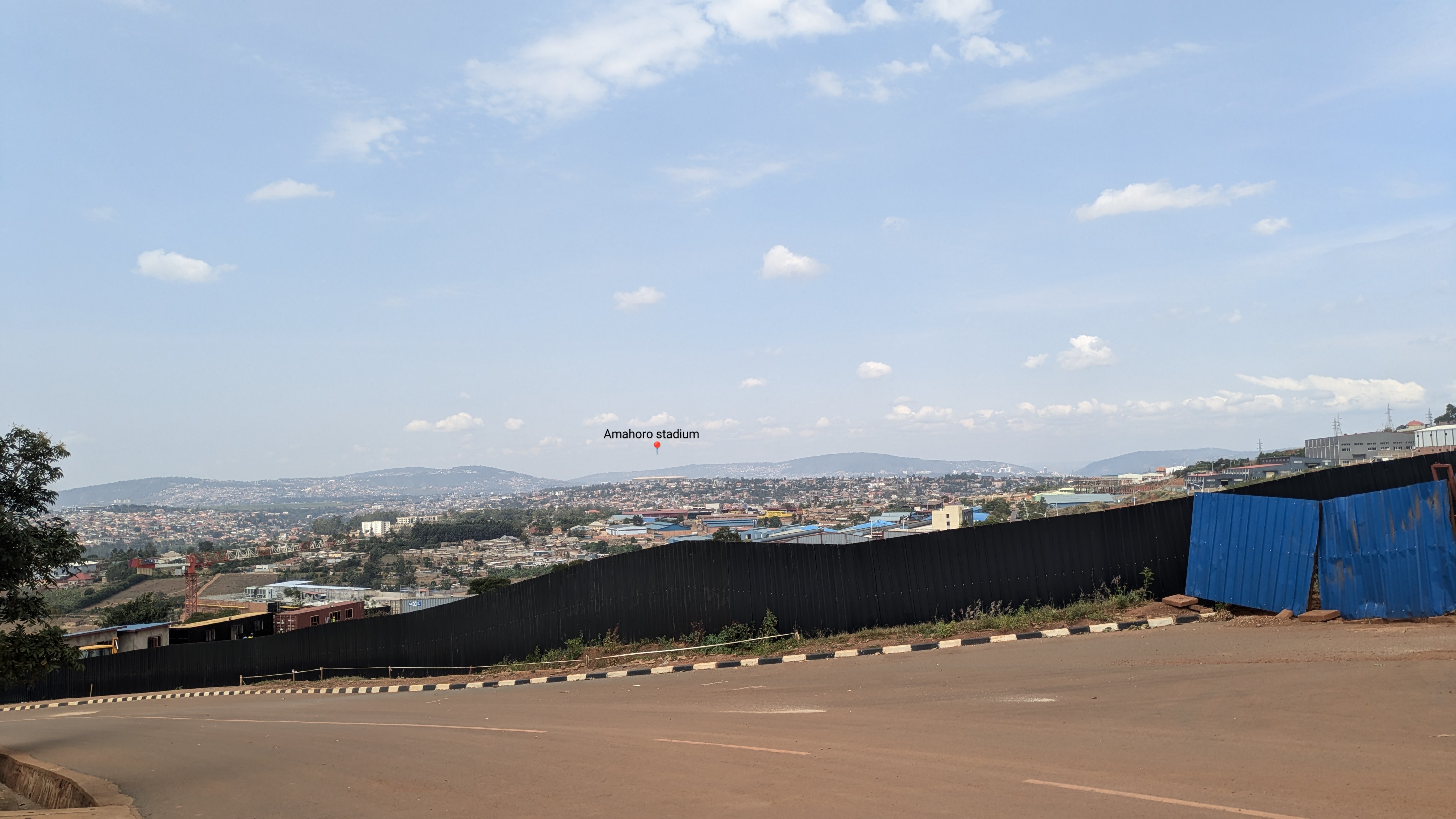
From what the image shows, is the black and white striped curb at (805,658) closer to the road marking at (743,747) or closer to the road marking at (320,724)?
the road marking at (320,724)

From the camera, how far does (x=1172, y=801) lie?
243 inches

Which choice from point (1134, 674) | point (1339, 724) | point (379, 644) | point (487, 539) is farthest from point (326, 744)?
point (487, 539)

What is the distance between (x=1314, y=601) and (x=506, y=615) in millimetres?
19267

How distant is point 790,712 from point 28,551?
14129mm

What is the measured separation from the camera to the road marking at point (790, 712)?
11164 millimetres

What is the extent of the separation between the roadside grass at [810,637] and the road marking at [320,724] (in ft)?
18.7

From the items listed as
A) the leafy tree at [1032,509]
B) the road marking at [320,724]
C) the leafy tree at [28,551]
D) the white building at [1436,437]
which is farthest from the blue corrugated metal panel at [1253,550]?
the white building at [1436,437]

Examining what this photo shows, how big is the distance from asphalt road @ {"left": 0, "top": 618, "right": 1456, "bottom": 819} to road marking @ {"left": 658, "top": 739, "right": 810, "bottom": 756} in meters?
0.06

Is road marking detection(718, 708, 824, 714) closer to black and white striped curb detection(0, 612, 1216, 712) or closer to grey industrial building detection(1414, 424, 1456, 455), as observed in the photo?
black and white striped curb detection(0, 612, 1216, 712)

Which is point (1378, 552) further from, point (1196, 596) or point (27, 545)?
point (27, 545)

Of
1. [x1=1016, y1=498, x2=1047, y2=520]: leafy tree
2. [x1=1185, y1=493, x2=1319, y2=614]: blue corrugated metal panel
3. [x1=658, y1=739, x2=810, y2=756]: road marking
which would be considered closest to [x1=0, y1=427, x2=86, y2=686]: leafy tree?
[x1=658, y1=739, x2=810, y2=756]: road marking

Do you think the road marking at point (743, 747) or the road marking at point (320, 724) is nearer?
the road marking at point (743, 747)

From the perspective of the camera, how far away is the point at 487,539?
129 m

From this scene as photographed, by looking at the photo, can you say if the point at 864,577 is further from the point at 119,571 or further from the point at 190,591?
the point at 119,571
